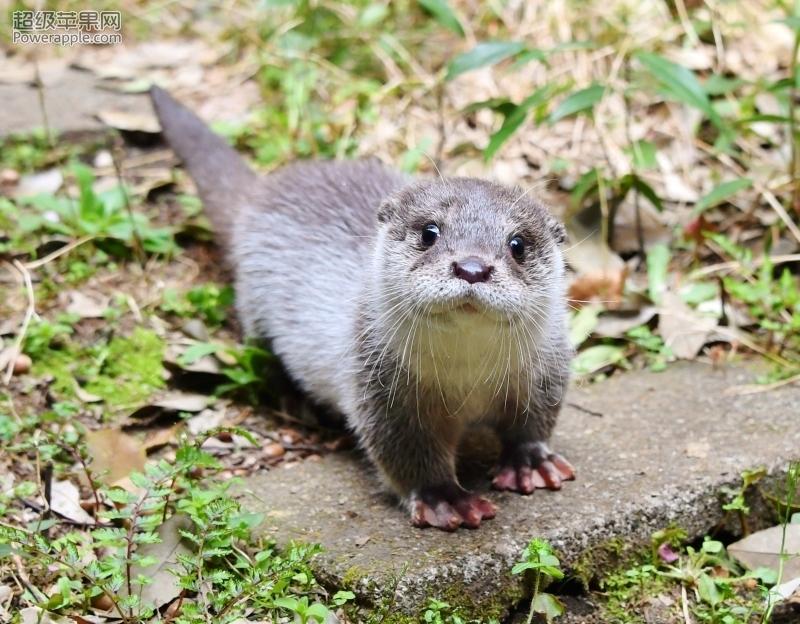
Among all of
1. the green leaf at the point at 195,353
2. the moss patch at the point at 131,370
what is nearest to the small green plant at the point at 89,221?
the moss patch at the point at 131,370

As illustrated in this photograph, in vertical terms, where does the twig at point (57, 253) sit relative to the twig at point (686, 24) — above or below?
below

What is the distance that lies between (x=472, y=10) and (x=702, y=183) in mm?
1945

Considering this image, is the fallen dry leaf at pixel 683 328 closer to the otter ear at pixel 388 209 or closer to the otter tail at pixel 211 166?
the otter ear at pixel 388 209

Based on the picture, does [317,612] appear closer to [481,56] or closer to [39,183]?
[481,56]

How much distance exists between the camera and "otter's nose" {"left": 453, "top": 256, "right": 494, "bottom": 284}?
8.03 feet

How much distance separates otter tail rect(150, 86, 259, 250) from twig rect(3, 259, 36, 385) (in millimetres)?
797

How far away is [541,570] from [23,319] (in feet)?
7.53

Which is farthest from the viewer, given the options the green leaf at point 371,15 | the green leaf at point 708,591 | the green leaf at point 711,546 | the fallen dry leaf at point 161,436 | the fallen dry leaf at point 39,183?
the green leaf at point 371,15

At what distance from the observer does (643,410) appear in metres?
3.45

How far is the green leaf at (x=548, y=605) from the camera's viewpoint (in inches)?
98.0

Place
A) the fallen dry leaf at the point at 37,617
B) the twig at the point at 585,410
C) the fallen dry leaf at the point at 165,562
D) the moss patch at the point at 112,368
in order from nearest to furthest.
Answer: the fallen dry leaf at the point at 37,617 < the fallen dry leaf at the point at 165,562 < the twig at the point at 585,410 < the moss patch at the point at 112,368

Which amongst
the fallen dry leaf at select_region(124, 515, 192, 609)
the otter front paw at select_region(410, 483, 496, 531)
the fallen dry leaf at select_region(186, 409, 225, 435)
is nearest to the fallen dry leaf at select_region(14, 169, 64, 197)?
the fallen dry leaf at select_region(186, 409, 225, 435)
